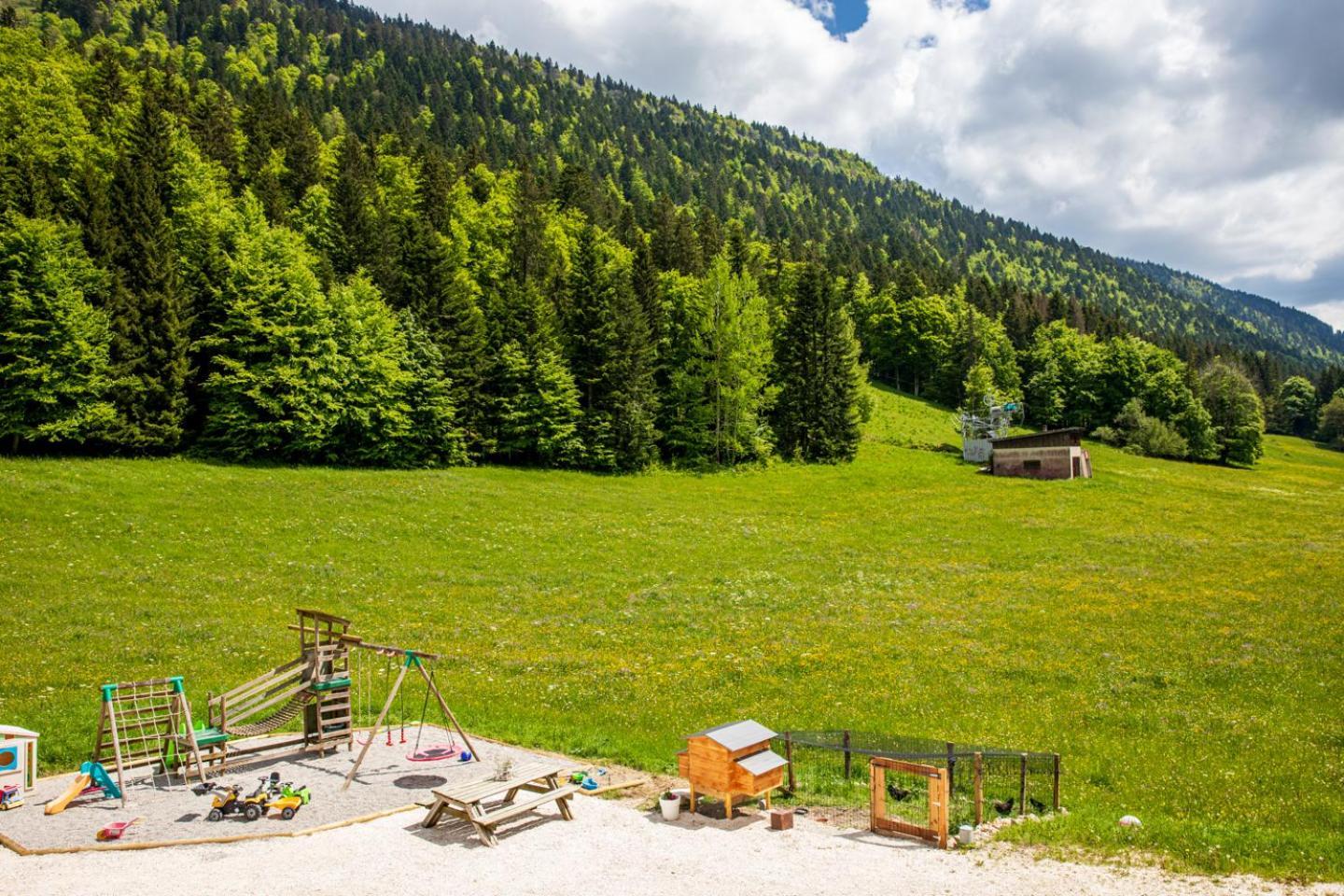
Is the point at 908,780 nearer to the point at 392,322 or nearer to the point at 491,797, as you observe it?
the point at 491,797

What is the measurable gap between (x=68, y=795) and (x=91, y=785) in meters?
1.05

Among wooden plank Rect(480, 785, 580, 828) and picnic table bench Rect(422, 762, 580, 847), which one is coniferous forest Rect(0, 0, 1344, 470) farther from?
wooden plank Rect(480, 785, 580, 828)

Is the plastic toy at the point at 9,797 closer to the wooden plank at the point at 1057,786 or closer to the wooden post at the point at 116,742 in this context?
the wooden post at the point at 116,742

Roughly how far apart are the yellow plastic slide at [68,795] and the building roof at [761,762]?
1207 centimetres

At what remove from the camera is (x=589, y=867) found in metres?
11.2

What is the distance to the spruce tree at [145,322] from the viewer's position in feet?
148

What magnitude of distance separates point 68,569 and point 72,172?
1819 inches

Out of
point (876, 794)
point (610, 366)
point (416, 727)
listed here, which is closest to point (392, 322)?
point (610, 366)

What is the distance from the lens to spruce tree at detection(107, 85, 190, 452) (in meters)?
45.2

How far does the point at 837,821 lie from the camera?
44.9 ft

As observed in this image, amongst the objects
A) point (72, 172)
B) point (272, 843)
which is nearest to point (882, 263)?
point (72, 172)

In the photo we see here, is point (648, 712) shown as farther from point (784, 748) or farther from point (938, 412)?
point (938, 412)

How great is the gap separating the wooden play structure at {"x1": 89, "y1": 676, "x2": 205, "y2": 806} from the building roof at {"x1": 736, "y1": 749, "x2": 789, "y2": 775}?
417 inches

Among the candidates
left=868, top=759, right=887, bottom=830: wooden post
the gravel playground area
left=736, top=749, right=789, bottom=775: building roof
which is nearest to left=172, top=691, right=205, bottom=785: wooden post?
the gravel playground area
